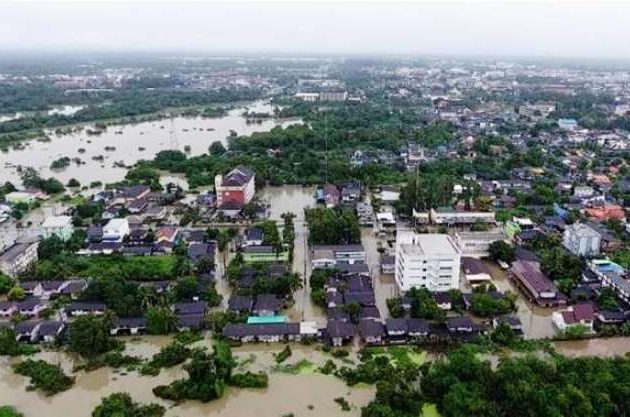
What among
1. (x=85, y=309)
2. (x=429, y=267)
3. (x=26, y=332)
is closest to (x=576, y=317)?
(x=429, y=267)

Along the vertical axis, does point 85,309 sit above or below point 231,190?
below

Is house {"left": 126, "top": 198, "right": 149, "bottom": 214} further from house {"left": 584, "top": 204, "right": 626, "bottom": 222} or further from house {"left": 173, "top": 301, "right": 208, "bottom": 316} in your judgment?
house {"left": 584, "top": 204, "right": 626, "bottom": 222}

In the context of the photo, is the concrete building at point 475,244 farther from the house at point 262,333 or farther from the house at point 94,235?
the house at point 94,235

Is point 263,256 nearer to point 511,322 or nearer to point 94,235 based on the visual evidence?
point 94,235

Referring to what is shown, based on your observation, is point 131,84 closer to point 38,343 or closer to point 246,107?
point 246,107

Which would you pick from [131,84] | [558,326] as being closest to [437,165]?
[558,326]

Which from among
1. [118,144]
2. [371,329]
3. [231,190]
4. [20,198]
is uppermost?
[231,190]
